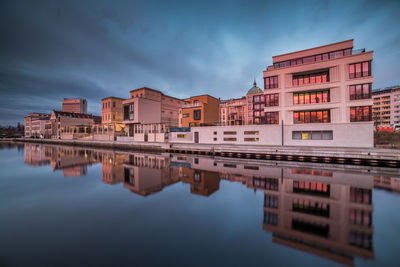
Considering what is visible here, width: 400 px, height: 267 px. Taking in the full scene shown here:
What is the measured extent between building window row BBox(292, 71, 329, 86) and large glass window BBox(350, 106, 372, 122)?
6.04 meters

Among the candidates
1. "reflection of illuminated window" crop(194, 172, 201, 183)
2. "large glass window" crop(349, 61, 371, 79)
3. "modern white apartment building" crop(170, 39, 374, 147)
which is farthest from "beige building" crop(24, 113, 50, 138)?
"large glass window" crop(349, 61, 371, 79)

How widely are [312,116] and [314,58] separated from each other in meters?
9.52

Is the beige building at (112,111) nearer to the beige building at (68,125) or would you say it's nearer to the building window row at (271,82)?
the beige building at (68,125)

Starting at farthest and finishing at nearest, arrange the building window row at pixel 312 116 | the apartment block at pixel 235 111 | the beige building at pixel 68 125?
the apartment block at pixel 235 111, the beige building at pixel 68 125, the building window row at pixel 312 116

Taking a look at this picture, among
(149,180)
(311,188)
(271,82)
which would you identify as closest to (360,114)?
(271,82)

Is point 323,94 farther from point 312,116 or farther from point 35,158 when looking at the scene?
point 35,158

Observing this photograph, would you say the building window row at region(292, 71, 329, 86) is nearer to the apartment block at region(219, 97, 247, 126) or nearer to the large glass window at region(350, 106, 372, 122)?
the large glass window at region(350, 106, 372, 122)

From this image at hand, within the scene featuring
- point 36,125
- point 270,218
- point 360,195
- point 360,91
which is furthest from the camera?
point 36,125

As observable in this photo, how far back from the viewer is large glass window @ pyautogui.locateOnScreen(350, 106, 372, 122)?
2170 cm

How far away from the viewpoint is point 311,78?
26.3 metres

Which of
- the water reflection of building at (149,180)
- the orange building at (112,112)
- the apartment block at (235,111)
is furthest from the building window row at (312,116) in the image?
the orange building at (112,112)

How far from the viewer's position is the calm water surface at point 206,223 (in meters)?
4.90

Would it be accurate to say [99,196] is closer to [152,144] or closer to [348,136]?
[152,144]

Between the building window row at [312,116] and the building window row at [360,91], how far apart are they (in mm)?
3592
